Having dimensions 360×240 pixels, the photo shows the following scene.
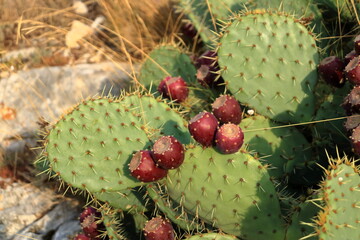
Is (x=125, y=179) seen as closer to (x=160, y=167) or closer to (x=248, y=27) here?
(x=160, y=167)

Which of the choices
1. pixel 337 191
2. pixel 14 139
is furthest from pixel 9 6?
pixel 337 191

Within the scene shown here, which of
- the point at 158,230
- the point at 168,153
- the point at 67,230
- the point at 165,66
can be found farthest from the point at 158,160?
the point at 165,66

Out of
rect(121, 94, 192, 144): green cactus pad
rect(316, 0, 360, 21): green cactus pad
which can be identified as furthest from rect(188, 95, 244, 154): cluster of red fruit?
rect(316, 0, 360, 21): green cactus pad

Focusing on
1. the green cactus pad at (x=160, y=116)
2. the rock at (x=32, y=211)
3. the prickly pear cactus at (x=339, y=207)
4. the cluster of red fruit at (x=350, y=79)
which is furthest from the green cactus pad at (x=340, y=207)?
the rock at (x=32, y=211)

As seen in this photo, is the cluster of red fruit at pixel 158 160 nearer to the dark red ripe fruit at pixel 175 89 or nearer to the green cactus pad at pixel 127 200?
the green cactus pad at pixel 127 200

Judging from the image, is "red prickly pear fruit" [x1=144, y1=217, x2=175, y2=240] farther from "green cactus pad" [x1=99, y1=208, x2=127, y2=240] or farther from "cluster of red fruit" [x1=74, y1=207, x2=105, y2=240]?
"cluster of red fruit" [x1=74, y1=207, x2=105, y2=240]

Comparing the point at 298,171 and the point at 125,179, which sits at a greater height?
the point at 125,179
